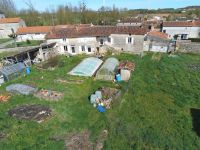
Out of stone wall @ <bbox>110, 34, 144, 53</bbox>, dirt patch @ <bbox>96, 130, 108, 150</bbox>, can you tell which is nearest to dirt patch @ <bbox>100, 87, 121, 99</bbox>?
dirt patch @ <bbox>96, 130, 108, 150</bbox>

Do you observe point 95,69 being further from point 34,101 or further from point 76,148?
point 76,148

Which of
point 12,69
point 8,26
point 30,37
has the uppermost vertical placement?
point 8,26

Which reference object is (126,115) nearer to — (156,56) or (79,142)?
(79,142)

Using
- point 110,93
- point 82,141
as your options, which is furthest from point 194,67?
point 82,141

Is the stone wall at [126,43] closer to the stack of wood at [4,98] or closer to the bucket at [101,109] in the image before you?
the bucket at [101,109]

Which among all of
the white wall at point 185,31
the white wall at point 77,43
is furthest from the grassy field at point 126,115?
the white wall at point 185,31

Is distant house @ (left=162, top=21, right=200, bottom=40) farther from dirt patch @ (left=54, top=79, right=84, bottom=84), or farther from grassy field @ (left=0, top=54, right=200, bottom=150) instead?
dirt patch @ (left=54, top=79, right=84, bottom=84)
